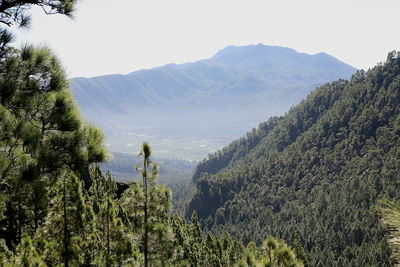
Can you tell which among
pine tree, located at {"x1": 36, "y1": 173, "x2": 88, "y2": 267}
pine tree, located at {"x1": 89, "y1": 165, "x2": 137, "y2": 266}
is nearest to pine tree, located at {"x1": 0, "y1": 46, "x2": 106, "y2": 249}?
pine tree, located at {"x1": 36, "y1": 173, "x2": 88, "y2": 267}

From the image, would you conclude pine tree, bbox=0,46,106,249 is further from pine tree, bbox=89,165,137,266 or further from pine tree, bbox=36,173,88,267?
pine tree, bbox=89,165,137,266

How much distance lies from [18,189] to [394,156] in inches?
7821

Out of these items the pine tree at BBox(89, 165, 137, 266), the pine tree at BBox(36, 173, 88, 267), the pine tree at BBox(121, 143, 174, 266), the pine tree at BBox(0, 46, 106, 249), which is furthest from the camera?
the pine tree at BBox(89, 165, 137, 266)

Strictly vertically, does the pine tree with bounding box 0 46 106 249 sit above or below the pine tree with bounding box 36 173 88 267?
above

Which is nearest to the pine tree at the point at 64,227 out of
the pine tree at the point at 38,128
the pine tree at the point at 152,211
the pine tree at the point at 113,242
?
the pine tree at the point at 113,242

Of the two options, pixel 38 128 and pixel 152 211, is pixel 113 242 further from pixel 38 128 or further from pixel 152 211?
pixel 38 128

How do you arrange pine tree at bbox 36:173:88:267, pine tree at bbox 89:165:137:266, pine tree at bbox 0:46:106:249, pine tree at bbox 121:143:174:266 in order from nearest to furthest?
1. pine tree at bbox 0:46:106:249
2. pine tree at bbox 121:143:174:266
3. pine tree at bbox 36:173:88:267
4. pine tree at bbox 89:165:137:266

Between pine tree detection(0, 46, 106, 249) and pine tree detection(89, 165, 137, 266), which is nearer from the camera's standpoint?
pine tree detection(0, 46, 106, 249)

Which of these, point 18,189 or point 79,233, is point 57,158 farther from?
point 79,233

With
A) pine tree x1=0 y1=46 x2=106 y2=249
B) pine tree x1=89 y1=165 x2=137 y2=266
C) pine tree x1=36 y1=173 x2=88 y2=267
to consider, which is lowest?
pine tree x1=89 y1=165 x2=137 y2=266

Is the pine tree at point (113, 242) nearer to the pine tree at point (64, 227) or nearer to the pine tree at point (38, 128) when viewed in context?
the pine tree at point (64, 227)

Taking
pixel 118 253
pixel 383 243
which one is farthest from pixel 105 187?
pixel 383 243

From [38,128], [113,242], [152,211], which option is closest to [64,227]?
[152,211]

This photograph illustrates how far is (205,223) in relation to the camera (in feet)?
639
